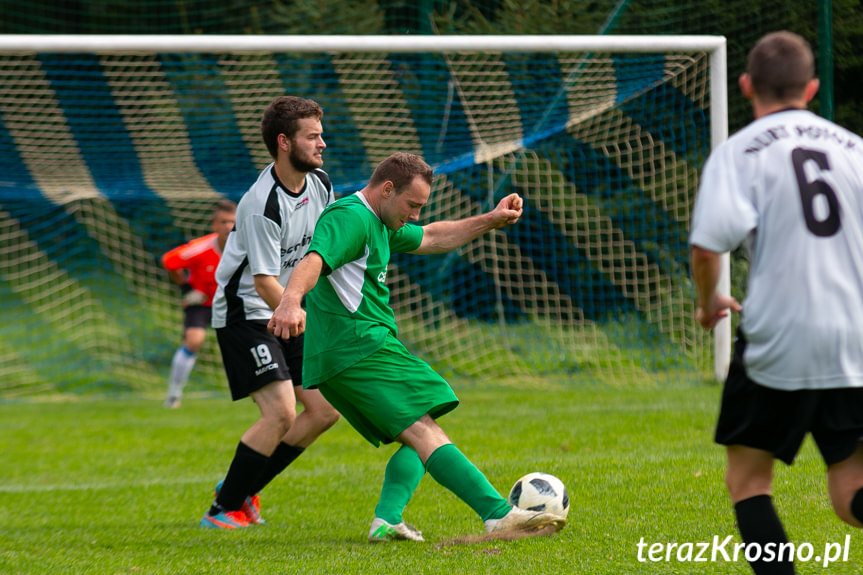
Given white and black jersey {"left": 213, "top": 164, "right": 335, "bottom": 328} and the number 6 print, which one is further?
white and black jersey {"left": 213, "top": 164, "right": 335, "bottom": 328}

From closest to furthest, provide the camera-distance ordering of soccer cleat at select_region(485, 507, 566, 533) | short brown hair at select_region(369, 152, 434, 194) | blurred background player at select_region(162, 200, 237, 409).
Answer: soccer cleat at select_region(485, 507, 566, 533)
short brown hair at select_region(369, 152, 434, 194)
blurred background player at select_region(162, 200, 237, 409)

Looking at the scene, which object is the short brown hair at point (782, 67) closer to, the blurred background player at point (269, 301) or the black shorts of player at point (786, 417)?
the black shorts of player at point (786, 417)

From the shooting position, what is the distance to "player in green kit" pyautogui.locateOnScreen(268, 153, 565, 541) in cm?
433

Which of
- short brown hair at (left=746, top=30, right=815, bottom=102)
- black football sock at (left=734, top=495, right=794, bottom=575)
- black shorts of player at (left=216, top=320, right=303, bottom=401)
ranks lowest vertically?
black shorts of player at (left=216, top=320, right=303, bottom=401)

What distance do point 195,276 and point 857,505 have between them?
8149 millimetres

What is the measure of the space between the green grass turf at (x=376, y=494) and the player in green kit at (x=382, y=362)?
0.19 m

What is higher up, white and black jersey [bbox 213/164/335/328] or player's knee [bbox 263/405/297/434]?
Result: white and black jersey [bbox 213/164/335/328]

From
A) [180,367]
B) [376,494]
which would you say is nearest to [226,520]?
[376,494]

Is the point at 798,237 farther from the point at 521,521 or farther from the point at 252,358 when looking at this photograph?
the point at 252,358

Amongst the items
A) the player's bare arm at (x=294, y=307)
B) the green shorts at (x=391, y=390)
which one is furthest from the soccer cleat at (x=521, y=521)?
the player's bare arm at (x=294, y=307)

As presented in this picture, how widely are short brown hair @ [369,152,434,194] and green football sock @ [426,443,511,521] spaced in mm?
1138

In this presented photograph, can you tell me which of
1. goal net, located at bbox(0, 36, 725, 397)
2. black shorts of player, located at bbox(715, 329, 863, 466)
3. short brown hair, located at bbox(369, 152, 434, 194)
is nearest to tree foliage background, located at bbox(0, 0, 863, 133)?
goal net, located at bbox(0, 36, 725, 397)

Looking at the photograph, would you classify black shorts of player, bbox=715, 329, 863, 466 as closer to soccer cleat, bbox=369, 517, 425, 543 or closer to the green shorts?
the green shorts

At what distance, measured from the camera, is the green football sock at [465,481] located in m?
4.32
